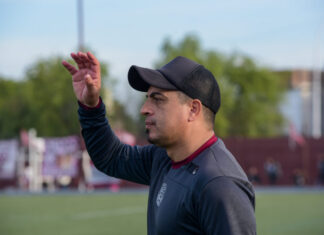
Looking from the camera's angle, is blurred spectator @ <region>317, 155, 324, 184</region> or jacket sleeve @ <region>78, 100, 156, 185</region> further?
blurred spectator @ <region>317, 155, 324, 184</region>

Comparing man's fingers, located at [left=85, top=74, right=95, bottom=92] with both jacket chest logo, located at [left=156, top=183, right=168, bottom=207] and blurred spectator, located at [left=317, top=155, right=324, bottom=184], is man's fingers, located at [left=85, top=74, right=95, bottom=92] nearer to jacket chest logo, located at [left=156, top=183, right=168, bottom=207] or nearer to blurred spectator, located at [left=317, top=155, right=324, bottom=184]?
jacket chest logo, located at [left=156, top=183, right=168, bottom=207]

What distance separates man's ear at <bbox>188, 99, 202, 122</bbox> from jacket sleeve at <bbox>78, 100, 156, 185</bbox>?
67 cm

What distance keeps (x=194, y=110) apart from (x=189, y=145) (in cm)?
18

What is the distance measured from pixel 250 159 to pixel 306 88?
38525 mm

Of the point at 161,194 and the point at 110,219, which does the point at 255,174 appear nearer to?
the point at 110,219

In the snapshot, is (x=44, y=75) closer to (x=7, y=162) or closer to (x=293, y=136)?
(x=7, y=162)

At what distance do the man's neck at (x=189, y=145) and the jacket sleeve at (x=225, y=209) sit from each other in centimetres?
38

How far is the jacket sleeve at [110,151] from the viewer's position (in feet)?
11.5

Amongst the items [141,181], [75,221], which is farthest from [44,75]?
[141,181]

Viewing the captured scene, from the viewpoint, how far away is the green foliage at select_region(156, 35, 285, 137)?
56.1m

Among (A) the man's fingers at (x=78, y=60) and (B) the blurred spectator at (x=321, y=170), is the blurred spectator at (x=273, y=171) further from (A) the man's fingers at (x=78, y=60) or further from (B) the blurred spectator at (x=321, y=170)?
(A) the man's fingers at (x=78, y=60)

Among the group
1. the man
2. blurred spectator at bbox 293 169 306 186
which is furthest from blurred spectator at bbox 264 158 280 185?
the man

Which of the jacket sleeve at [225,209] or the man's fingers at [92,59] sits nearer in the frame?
the jacket sleeve at [225,209]

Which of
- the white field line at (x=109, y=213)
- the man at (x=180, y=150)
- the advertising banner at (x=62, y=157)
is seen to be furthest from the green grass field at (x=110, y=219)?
the advertising banner at (x=62, y=157)
